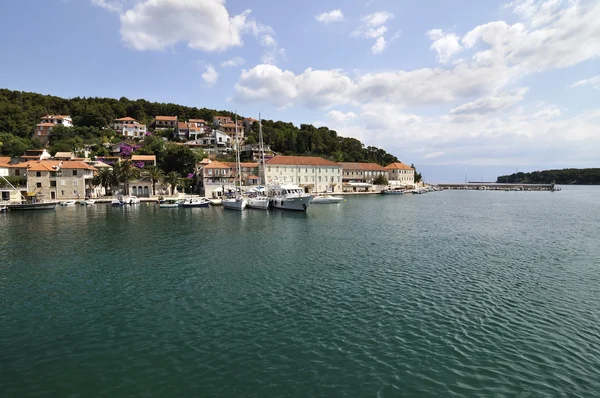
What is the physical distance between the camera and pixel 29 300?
50.7 ft

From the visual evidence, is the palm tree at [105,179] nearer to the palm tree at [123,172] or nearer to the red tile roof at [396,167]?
the palm tree at [123,172]

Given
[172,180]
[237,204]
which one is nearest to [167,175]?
[172,180]

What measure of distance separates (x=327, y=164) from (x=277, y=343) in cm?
9352

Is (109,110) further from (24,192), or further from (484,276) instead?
(484,276)

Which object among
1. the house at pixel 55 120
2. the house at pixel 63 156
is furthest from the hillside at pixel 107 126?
the house at pixel 63 156

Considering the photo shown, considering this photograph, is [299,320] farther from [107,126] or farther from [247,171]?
[107,126]

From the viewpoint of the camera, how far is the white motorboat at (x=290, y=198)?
174 ft

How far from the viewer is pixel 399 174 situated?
128 metres

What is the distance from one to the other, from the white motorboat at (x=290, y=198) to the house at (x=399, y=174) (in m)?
75.8

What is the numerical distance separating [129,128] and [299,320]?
122 meters

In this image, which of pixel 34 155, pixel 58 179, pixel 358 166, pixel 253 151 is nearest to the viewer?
pixel 58 179

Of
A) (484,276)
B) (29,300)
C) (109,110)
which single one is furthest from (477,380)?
(109,110)

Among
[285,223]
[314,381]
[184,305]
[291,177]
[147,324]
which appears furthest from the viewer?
[291,177]

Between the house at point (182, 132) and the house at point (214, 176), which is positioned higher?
the house at point (182, 132)
